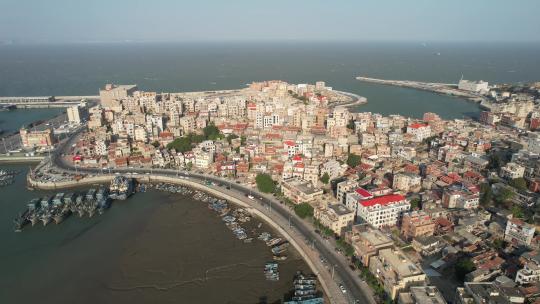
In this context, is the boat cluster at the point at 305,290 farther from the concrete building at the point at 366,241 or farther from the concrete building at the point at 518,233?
the concrete building at the point at 518,233

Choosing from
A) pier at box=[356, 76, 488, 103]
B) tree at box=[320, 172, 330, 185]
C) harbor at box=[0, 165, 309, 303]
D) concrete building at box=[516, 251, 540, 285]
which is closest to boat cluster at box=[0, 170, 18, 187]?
harbor at box=[0, 165, 309, 303]

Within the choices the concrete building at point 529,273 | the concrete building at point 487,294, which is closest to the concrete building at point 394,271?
the concrete building at point 487,294

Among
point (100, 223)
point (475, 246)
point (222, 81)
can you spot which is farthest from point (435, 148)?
point (222, 81)

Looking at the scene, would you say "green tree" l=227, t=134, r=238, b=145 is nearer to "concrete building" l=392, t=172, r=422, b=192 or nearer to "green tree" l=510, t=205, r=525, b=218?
"concrete building" l=392, t=172, r=422, b=192

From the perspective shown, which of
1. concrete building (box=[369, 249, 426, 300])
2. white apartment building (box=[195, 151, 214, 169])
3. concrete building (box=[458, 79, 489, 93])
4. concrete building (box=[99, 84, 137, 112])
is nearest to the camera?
concrete building (box=[369, 249, 426, 300])

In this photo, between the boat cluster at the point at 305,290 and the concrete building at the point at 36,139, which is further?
the concrete building at the point at 36,139

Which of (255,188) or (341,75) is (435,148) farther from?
(341,75)

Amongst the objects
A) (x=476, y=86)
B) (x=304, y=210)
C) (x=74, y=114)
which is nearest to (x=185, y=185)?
(x=304, y=210)
